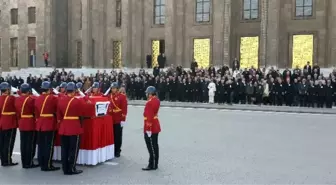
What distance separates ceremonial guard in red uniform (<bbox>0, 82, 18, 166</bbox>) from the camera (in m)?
12.3

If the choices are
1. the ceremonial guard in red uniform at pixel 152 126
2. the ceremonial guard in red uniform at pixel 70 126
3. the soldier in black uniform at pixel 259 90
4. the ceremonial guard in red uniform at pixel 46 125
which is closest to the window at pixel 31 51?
the soldier in black uniform at pixel 259 90

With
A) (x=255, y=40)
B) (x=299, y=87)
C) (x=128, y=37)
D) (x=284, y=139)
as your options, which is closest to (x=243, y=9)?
(x=255, y=40)

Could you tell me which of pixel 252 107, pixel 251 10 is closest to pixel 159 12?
pixel 251 10

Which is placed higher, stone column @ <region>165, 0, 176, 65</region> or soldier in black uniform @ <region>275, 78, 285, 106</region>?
stone column @ <region>165, 0, 176, 65</region>

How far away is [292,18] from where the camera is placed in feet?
133

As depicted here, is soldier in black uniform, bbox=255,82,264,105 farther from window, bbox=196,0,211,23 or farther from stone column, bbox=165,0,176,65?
stone column, bbox=165,0,176,65

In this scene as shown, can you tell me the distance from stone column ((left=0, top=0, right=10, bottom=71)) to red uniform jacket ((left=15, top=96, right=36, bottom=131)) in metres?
51.9

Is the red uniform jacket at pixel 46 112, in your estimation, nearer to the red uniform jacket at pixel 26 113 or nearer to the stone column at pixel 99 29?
the red uniform jacket at pixel 26 113

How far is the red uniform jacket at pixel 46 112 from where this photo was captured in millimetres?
11632

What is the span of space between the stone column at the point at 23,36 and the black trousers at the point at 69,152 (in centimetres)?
4947

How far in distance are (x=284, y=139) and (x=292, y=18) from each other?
86.1 feet

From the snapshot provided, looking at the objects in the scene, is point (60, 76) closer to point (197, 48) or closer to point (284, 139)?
point (197, 48)

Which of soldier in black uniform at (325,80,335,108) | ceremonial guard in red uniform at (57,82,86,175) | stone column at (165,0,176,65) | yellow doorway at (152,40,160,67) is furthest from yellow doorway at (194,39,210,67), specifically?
ceremonial guard in red uniform at (57,82,86,175)

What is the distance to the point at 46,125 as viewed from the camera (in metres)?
11.6
